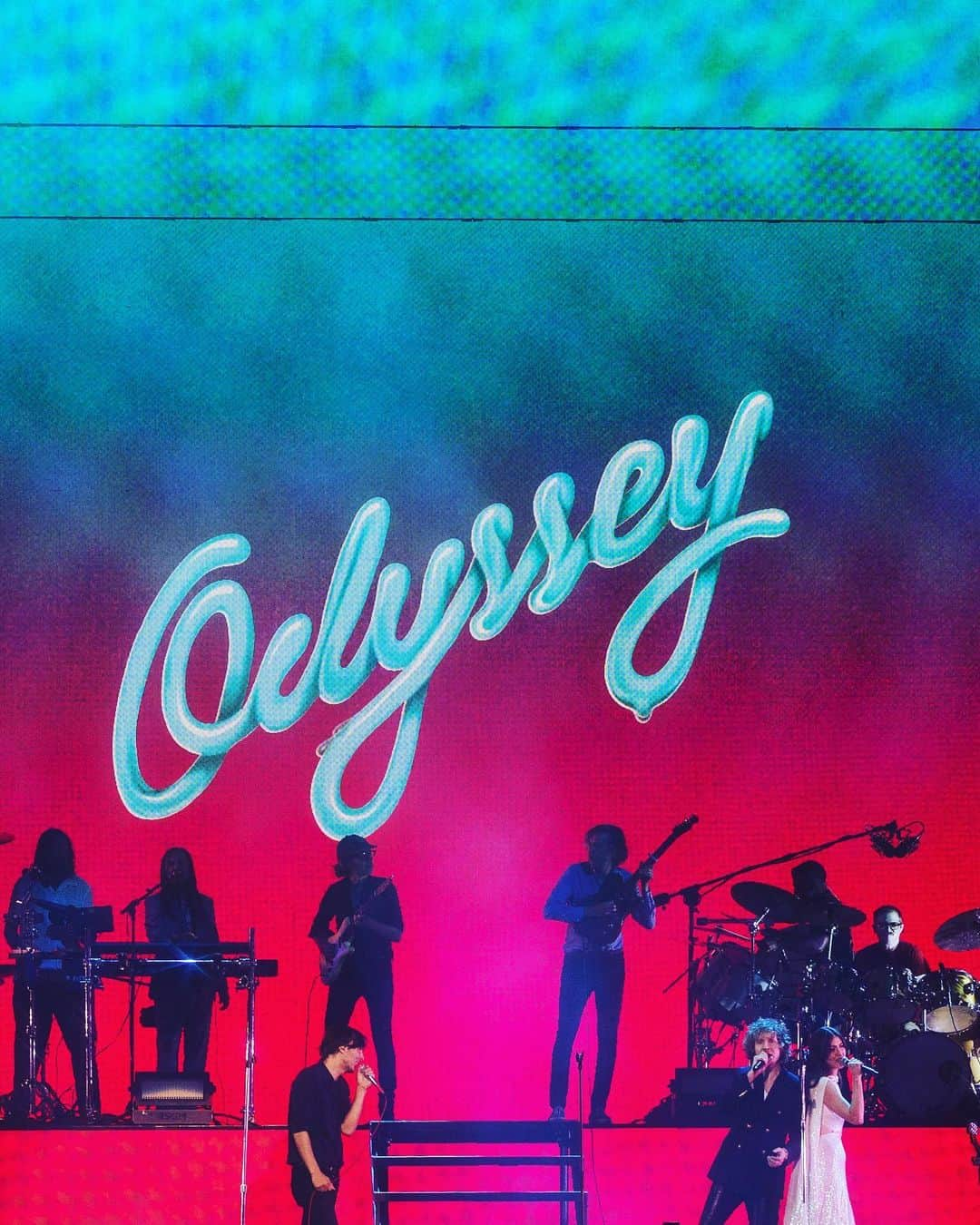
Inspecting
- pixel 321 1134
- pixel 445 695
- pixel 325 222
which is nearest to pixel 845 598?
pixel 445 695

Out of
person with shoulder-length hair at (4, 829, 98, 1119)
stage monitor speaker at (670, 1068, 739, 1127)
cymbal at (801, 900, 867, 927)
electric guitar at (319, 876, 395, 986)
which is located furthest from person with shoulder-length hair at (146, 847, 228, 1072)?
cymbal at (801, 900, 867, 927)

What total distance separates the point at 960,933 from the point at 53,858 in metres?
4.24

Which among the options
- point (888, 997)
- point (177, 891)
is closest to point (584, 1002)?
point (888, 997)

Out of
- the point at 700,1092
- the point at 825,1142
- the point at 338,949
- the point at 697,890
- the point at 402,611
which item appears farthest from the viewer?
the point at 402,611

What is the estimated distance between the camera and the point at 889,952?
7.46 m

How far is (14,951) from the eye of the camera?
291 inches

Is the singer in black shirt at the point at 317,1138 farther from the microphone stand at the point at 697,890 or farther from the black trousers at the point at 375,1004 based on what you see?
the microphone stand at the point at 697,890

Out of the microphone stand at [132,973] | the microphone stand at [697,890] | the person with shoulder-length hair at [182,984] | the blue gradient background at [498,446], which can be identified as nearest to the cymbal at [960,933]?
the microphone stand at [697,890]

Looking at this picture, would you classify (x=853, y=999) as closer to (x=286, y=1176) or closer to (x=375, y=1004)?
(x=375, y=1004)

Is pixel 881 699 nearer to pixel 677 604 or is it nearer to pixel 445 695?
pixel 677 604

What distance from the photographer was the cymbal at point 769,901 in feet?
24.4

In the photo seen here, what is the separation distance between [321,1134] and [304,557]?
10.8ft

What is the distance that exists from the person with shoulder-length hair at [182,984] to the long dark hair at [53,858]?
44cm

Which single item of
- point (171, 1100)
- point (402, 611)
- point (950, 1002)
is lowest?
point (171, 1100)
